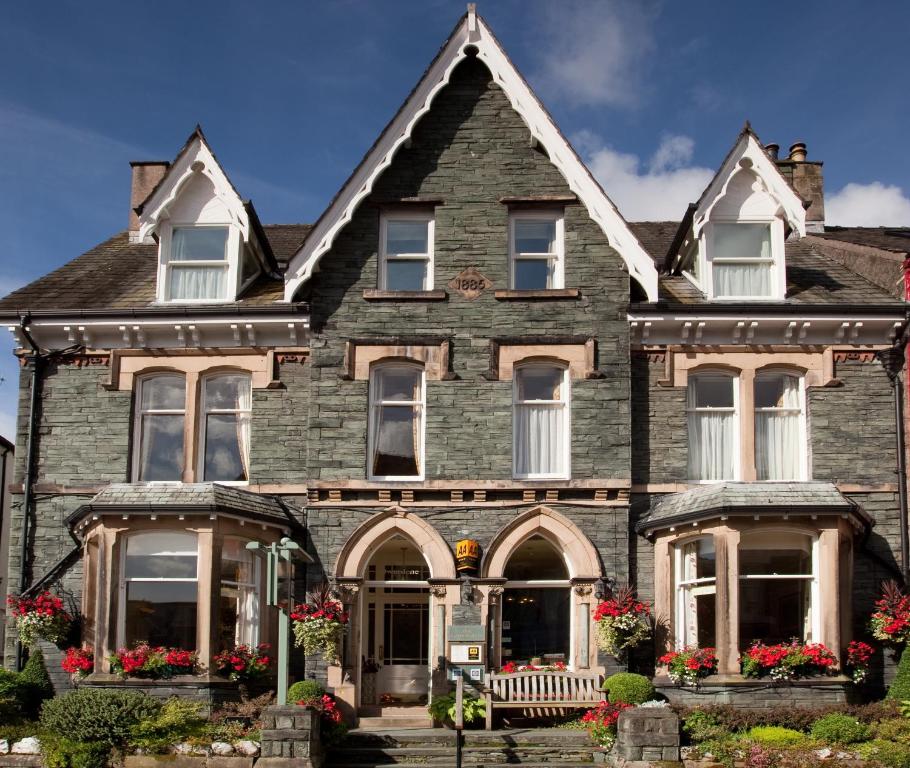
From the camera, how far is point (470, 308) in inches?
811

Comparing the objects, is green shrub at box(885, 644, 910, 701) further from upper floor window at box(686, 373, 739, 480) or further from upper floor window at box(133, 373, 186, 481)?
upper floor window at box(133, 373, 186, 481)

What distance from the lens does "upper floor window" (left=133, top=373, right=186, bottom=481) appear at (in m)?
21.0

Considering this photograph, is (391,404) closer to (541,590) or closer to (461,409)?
(461,409)

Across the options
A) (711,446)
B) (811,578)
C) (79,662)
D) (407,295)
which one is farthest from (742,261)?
(79,662)

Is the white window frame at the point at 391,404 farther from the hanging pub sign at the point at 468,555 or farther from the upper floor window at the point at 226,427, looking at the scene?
the upper floor window at the point at 226,427

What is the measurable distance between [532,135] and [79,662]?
39.4ft

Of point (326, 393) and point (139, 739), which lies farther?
point (326, 393)

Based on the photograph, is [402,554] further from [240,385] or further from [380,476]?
A: [240,385]

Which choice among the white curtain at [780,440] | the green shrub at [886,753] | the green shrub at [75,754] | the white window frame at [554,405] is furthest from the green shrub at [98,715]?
the white curtain at [780,440]

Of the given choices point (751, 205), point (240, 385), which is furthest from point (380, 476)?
point (751, 205)

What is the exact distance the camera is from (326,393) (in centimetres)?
2034

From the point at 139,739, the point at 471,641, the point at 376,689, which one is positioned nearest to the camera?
the point at 139,739

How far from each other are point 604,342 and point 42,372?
1029cm

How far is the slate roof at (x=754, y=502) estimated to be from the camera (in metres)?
18.5
